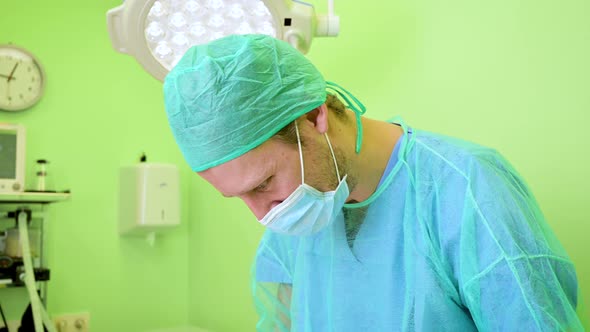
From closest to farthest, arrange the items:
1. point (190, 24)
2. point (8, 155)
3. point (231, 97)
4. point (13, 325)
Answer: point (231, 97) < point (190, 24) < point (8, 155) < point (13, 325)

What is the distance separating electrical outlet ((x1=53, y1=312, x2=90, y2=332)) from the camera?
8.34 feet

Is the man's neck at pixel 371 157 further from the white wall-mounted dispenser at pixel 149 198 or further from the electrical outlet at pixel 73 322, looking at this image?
the electrical outlet at pixel 73 322

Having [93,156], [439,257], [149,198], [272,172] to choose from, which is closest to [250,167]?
[272,172]

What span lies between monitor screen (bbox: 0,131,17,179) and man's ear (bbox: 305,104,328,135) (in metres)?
1.68

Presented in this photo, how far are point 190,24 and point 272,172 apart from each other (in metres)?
0.45

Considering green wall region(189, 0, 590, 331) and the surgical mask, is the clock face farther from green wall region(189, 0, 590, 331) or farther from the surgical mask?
the surgical mask

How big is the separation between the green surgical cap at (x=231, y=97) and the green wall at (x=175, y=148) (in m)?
0.63

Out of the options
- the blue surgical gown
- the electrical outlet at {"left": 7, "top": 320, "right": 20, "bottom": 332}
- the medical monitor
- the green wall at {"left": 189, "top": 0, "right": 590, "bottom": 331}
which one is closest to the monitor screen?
the medical monitor

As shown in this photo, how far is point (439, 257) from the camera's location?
3.29 feet

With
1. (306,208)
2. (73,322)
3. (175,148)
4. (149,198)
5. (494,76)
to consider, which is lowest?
(73,322)

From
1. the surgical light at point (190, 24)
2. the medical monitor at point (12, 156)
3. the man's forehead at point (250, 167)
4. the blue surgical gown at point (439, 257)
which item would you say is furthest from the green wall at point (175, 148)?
the man's forehead at point (250, 167)

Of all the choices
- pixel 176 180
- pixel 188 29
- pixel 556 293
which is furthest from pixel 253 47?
pixel 176 180

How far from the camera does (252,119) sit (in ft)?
3.19

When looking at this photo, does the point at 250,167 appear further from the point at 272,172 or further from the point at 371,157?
the point at 371,157
